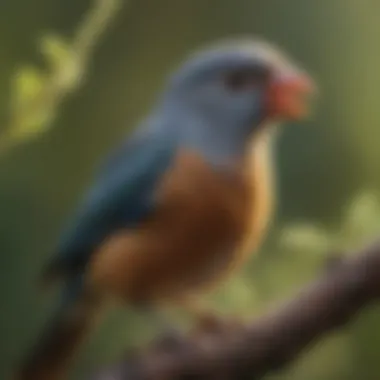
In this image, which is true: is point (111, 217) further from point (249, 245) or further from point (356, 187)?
point (356, 187)

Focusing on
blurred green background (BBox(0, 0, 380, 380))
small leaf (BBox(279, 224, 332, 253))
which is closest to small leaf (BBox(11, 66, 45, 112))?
blurred green background (BBox(0, 0, 380, 380))

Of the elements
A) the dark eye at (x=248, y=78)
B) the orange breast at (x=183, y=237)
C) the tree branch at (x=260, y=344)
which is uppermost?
the dark eye at (x=248, y=78)

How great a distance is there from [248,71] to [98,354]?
0.37m

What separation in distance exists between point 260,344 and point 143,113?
0.30 m

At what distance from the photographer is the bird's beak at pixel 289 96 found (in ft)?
4.51

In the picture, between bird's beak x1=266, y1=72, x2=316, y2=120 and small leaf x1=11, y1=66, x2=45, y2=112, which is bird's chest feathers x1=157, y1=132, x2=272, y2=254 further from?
small leaf x1=11, y1=66, x2=45, y2=112

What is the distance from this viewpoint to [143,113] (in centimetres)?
139

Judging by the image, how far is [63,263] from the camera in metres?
1.38

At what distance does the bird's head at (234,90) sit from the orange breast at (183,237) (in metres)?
0.06

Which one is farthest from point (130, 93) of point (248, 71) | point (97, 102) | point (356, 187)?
point (356, 187)

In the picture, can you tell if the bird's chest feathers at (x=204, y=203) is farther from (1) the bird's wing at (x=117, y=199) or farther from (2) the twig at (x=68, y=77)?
(2) the twig at (x=68, y=77)

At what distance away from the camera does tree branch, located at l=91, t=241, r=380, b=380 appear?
54.2 inches

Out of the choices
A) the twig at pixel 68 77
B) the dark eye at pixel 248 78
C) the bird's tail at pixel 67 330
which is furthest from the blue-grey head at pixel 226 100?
the bird's tail at pixel 67 330

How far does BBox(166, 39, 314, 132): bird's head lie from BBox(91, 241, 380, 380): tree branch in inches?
8.1
